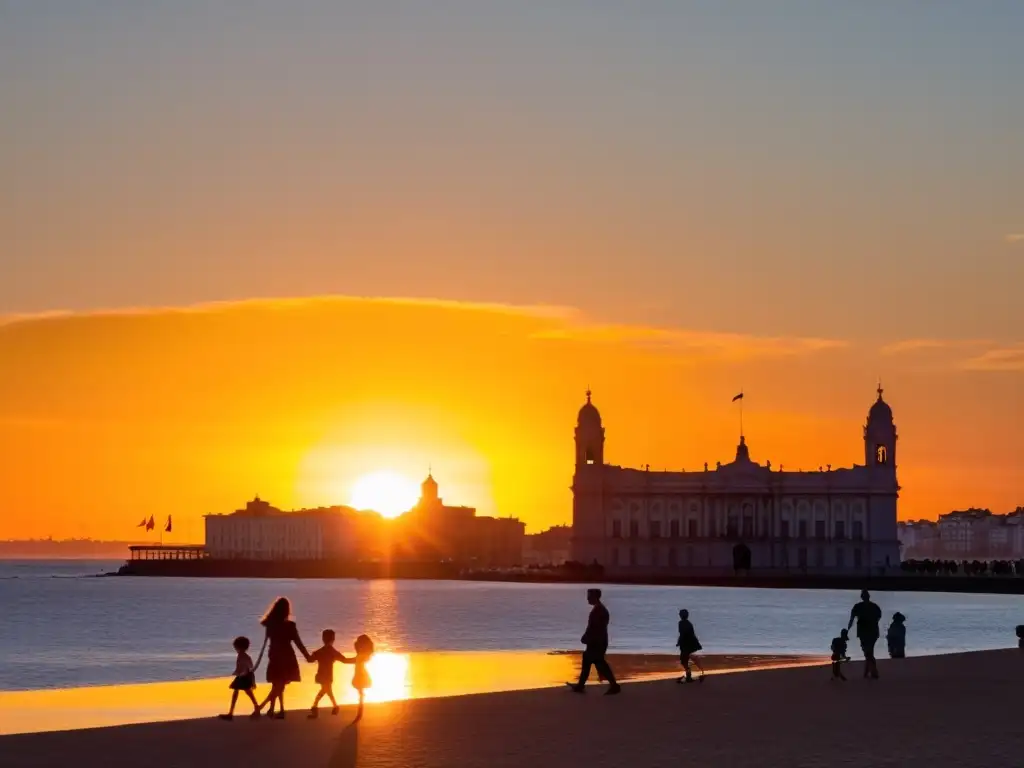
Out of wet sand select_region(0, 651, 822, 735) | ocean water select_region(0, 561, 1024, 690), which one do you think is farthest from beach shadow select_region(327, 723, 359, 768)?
ocean water select_region(0, 561, 1024, 690)

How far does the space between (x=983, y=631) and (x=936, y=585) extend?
93.8m

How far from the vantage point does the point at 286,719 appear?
91.9ft

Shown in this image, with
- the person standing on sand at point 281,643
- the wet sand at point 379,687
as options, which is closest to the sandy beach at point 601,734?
the person standing on sand at point 281,643

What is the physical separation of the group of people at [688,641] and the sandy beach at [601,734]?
19.7 inches

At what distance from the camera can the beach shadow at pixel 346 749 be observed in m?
22.5

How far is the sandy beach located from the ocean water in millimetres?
25168

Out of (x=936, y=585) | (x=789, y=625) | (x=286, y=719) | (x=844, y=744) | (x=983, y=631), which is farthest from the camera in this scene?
(x=936, y=585)

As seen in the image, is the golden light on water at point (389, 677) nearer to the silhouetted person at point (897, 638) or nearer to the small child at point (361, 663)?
the small child at point (361, 663)

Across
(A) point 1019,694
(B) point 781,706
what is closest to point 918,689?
(A) point 1019,694

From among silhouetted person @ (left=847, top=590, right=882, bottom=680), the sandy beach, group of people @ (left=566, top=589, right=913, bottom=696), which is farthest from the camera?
silhouetted person @ (left=847, top=590, right=882, bottom=680)

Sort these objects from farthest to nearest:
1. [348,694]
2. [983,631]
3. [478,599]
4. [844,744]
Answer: [478,599] → [983,631] → [348,694] → [844,744]

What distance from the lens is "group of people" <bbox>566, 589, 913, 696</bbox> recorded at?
31.5 metres

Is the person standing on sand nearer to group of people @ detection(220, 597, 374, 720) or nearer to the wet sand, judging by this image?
group of people @ detection(220, 597, 374, 720)

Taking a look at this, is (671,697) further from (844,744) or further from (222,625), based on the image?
(222,625)
